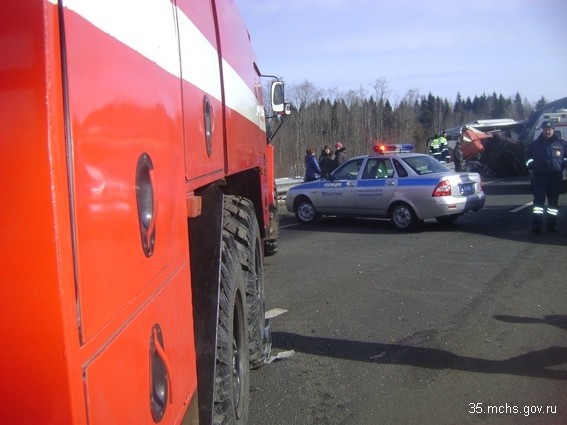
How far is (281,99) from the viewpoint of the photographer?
850 cm

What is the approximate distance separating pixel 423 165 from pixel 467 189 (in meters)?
1.06

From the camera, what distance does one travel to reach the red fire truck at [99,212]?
1.03 metres

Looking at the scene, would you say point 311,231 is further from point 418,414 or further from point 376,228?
point 418,414

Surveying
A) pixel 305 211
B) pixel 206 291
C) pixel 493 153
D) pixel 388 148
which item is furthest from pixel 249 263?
pixel 493 153

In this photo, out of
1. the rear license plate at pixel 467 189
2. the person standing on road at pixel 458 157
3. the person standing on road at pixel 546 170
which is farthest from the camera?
the person standing on road at pixel 458 157

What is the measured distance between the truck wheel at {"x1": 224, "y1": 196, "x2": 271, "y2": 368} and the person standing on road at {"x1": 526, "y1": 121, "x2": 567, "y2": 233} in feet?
26.0

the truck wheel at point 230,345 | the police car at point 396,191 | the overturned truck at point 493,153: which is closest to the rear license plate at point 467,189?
the police car at point 396,191

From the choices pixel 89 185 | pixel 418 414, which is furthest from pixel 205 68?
pixel 418 414

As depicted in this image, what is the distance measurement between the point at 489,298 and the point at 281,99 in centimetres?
415

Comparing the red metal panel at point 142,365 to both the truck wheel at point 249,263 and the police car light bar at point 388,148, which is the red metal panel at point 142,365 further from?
the police car light bar at point 388,148

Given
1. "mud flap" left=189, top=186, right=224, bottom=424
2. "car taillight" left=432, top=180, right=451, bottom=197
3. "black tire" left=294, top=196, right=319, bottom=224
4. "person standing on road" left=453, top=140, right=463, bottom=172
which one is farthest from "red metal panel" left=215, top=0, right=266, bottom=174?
"person standing on road" left=453, top=140, right=463, bottom=172

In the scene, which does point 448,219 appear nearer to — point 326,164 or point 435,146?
point 326,164

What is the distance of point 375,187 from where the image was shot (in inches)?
484

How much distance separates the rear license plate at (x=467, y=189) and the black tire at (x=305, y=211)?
357 centimetres
